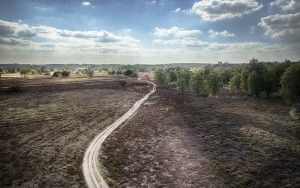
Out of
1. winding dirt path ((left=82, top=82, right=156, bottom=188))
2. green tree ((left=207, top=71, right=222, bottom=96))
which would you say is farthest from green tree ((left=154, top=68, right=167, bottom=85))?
winding dirt path ((left=82, top=82, right=156, bottom=188))

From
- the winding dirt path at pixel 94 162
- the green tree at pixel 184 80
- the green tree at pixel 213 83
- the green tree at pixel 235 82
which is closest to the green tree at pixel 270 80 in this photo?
the green tree at pixel 213 83

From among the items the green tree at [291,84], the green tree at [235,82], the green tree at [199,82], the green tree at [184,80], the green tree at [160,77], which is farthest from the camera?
the green tree at [160,77]

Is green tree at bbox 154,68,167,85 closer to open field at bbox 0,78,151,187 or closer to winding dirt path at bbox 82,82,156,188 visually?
open field at bbox 0,78,151,187

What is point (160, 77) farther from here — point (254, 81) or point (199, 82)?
point (254, 81)

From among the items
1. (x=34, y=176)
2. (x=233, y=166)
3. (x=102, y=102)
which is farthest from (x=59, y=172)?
(x=102, y=102)

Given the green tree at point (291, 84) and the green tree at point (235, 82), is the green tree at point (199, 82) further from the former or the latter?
the green tree at point (291, 84)

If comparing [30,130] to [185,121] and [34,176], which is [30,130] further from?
[185,121]
